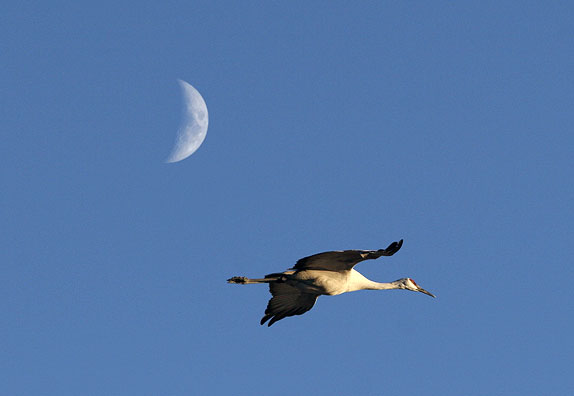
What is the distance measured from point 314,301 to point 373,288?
8.27ft

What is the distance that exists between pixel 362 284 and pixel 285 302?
143 inches

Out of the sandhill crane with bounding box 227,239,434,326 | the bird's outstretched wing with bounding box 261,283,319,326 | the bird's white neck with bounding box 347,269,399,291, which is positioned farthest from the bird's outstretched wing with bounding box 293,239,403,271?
the bird's outstretched wing with bounding box 261,283,319,326

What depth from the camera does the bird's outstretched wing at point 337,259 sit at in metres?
48.4

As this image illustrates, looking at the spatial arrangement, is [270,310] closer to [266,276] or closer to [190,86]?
[266,276]

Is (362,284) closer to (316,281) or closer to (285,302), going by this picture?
(316,281)

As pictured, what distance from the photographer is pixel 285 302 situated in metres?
54.8

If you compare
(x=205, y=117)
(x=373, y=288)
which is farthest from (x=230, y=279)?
(x=205, y=117)

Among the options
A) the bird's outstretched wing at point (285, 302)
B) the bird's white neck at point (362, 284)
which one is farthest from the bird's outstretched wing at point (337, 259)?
the bird's outstretched wing at point (285, 302)

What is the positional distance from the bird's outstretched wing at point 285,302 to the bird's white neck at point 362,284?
216cm

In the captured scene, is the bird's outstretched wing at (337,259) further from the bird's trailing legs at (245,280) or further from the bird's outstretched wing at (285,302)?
the bird's outstretched wing at (285,302)

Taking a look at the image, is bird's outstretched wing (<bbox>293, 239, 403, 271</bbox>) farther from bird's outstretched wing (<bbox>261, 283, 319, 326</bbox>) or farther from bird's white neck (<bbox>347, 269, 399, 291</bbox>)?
bird's outstretched wing (<bbox>261, 283, 319, 326</bbox>)

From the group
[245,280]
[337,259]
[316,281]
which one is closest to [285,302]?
[245,280]

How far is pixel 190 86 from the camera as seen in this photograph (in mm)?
61812

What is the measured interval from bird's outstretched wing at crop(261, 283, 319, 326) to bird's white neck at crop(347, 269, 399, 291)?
7.10ft
